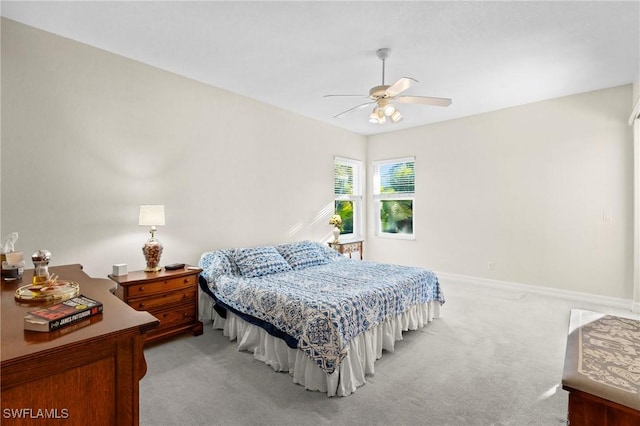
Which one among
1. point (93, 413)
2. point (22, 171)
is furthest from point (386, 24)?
point (22, 171)

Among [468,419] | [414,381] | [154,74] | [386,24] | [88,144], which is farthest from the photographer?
[154,74]

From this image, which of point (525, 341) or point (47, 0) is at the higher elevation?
point (47, 0)

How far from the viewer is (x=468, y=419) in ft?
6.34

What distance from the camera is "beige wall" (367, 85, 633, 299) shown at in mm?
4078

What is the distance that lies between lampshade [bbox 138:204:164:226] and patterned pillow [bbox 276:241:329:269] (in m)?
1.59

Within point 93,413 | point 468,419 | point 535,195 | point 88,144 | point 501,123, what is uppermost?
point 501,123

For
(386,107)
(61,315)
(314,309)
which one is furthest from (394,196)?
(61,315)

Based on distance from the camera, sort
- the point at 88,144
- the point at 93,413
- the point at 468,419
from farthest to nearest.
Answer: the point at 88,144 < the point at 468,419 < the point at 93,413

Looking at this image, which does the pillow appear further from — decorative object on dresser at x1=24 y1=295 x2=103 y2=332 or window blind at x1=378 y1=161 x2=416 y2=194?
window blind at x1=378 y1=161 x2=416 y2=194

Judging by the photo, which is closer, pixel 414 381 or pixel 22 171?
pixel 414 381

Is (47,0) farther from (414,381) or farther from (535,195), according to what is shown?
(535,195)

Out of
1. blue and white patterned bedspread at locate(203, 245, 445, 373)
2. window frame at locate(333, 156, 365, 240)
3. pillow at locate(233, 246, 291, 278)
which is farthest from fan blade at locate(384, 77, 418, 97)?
window frame at locate(333, 156, 365, 240)

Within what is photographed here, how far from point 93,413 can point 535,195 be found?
5.44 metres

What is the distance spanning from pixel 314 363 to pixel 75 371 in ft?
5.10
